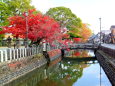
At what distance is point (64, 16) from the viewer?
5147 centimetres

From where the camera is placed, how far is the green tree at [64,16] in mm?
51094

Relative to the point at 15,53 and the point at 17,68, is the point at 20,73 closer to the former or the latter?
the point at 17,68

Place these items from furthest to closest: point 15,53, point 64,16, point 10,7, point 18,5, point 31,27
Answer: point 64,16, point 10,7, point 18,5, point 31,27, point 15,53

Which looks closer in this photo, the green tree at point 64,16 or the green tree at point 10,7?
the green tree at point 10,7

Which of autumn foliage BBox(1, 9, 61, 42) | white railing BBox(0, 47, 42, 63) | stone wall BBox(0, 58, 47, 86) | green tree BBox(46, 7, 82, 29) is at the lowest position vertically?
stone wall BBox(0, 58, 47, 86)

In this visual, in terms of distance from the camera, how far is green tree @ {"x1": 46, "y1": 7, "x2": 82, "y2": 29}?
5109cm

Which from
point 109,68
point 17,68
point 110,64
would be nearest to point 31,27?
point 17,68

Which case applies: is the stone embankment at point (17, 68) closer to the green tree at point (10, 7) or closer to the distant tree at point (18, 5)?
the green tree at point (10, 7)

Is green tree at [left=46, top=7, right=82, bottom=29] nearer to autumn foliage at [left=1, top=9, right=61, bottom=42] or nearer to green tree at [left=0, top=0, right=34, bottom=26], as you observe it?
green tree at [left=0, top=0, right=34, bottom=26]

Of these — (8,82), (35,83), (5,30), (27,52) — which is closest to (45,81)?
(35,83)

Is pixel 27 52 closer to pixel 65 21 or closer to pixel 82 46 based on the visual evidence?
pixel 82 46

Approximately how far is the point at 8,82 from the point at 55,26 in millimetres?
13989

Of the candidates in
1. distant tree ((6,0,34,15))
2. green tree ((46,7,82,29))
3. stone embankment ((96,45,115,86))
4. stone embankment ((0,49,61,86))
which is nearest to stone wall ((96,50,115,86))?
stone embankment ((96,45,115,86))

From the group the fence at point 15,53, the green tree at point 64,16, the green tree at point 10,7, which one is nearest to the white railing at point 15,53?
the fence at point 15,53
